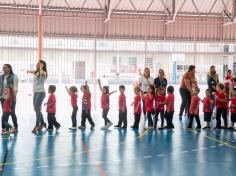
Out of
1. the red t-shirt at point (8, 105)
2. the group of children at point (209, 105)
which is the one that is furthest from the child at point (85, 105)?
the group of children at point (209, 105)

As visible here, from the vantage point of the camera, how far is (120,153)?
27.7 feet

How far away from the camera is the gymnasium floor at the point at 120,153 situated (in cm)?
691

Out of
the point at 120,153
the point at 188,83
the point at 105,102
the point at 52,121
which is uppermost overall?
the point at 188,83

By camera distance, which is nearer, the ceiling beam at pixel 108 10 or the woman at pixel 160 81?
the woman at pixel 160 81

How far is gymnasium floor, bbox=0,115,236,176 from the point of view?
691 centimetres

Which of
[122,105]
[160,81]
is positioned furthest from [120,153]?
[160,81]

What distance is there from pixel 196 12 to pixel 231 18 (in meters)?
1.73

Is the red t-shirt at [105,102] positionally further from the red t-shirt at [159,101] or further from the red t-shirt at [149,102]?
the red t-shirt at [159,101]

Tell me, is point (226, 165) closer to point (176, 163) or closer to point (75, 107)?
point (176, 163)

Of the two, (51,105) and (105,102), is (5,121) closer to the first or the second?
(51,105)

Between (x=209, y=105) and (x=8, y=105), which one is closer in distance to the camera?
(x=8, y=105)

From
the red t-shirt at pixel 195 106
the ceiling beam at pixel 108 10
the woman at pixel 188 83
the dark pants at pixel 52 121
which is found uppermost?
the ceiling beam at pixel 108 10

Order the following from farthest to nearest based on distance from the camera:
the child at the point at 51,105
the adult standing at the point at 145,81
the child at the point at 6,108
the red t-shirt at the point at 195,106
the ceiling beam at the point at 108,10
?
the ceiling beam at the point at 108,10
the adult standing at the point at 145,81
the red t-shirt at the point at 195,106
the child at the point at 51,105
the child at the point at 6,108

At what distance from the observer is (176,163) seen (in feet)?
24.6
